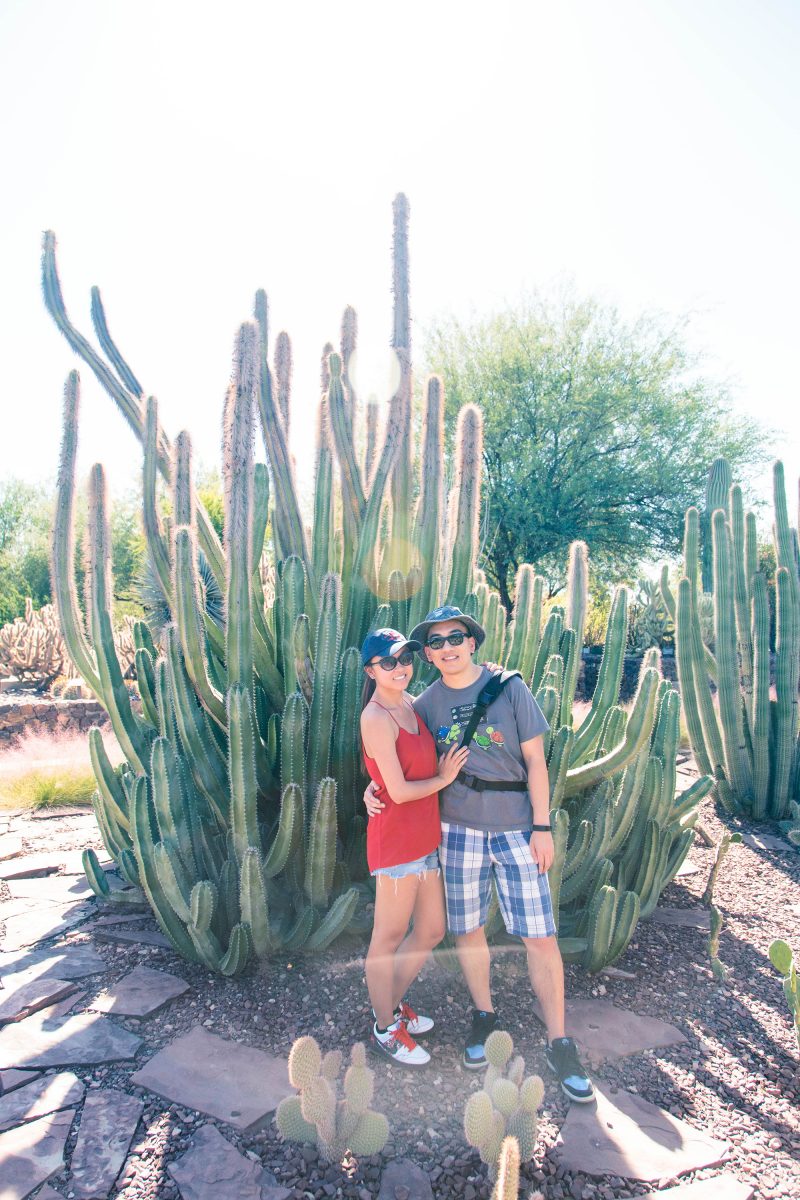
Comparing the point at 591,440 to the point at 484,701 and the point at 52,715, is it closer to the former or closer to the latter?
the point at 52,715

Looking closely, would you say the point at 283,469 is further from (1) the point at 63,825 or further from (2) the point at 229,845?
(1) the point at 63,825

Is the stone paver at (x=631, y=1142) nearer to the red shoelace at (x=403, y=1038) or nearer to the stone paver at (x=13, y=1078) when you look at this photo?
the red shoelace at (x=403, y=1038)

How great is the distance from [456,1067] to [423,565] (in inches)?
79.6

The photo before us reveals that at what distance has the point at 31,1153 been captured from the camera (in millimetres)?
2119

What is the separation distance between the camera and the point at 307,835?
10.6 ft

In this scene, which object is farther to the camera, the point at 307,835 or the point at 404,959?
the point at 307,835

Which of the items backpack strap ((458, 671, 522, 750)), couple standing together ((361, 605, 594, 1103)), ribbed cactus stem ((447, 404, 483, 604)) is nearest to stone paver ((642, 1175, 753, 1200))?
couple standing together ((361, 605, 594, 1103))

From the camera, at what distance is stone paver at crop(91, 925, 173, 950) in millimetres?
3320

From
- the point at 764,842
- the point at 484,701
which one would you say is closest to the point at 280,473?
the point at 484,701

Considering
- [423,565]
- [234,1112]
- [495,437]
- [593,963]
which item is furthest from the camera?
[495,437]

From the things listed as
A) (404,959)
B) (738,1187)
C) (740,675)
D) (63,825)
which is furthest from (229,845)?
(740,675)

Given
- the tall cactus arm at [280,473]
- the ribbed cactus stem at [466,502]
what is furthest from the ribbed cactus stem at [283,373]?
the ribbed cactus stem at [466,502]

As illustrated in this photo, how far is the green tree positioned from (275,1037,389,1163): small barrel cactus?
15.2m

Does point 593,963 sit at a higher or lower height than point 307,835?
lower
